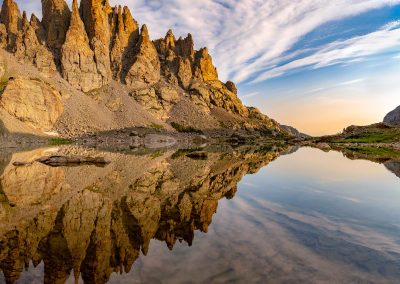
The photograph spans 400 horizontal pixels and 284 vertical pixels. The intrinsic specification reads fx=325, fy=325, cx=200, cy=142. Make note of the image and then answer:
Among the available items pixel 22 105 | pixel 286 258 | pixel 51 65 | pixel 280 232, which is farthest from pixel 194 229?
pixel 51 65

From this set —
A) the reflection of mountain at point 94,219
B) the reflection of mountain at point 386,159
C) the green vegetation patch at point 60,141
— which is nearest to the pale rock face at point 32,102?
the green vegetation patch at point 60,141

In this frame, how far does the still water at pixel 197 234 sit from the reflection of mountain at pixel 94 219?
2.5 inches

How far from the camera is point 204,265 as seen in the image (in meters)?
11.0

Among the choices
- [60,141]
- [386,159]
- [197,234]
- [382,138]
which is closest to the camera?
[197,234]

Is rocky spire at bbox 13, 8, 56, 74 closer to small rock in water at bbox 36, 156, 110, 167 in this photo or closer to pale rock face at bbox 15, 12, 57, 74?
pale rock face at bbox 15, 12, 57, 74

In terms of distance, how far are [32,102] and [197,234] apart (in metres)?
157

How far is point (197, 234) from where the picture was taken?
1449cm

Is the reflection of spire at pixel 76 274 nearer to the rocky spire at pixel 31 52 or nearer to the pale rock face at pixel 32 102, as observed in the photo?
the pale rock face at pixel 32 102

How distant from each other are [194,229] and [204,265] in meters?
4.18

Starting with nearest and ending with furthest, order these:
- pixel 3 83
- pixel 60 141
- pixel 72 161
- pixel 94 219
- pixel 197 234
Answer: pixel 197 234 → pixel 94 219 → pixel 72 161 → pixel 60 141 → pixel 3 83

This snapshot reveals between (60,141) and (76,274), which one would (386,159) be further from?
(60,141)

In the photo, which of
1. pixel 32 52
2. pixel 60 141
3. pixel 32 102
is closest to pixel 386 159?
pixel 60 141

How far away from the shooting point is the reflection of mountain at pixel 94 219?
11328 millimetres

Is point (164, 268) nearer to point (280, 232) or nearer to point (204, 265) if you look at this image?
point (204, 265)
